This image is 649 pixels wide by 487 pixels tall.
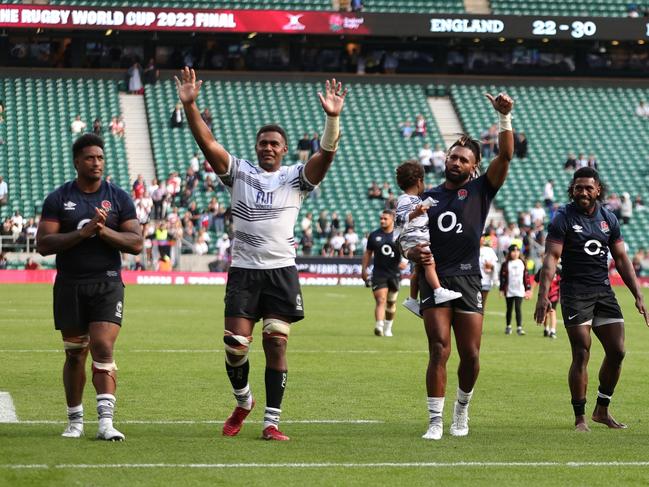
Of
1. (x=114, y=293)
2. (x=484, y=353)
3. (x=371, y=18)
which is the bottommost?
(x=484, y=353)

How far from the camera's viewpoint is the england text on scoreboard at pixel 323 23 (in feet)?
153

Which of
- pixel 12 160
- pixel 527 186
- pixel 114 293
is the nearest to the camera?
pixel 114 293

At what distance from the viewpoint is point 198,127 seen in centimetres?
934

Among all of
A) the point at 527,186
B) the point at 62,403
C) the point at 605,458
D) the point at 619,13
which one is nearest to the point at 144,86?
the point at 527,186

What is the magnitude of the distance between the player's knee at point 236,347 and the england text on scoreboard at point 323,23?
39099 millimetres

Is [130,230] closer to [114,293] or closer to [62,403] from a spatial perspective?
[114,293]

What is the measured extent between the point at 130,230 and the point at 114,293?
1.57 ft

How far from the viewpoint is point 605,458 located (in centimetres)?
874

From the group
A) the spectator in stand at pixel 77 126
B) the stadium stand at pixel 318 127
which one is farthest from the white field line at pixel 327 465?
the spectator in stand at pixel 77 126

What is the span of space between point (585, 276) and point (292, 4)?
41446mm

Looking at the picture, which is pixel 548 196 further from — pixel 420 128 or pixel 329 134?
pixel 329 134

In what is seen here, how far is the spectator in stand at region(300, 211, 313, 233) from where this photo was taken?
41.7 meters

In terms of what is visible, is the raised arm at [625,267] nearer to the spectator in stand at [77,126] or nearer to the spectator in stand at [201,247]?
the spectator in stand at [201,247]

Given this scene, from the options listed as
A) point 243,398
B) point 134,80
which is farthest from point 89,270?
point 134,80
